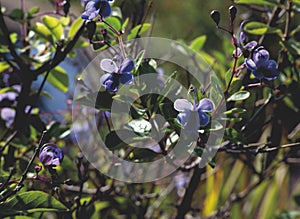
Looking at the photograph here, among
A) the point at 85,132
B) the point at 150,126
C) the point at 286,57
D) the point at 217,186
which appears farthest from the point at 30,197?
the point at 217,186

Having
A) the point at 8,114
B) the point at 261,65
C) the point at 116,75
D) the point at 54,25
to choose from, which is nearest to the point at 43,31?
the point at 54,25

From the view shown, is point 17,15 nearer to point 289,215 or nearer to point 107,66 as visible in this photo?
point 107,66

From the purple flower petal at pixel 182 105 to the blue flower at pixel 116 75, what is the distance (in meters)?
0.07

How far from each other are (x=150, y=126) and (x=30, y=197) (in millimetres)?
169

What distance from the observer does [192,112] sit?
0.63 m

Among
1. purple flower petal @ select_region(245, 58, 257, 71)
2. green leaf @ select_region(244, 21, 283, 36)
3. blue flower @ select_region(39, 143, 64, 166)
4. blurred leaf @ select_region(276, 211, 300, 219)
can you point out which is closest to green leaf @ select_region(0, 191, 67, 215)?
blue flower @ select_region(39, 143, 64, 166)

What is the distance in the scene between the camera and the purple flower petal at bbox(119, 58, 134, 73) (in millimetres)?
636

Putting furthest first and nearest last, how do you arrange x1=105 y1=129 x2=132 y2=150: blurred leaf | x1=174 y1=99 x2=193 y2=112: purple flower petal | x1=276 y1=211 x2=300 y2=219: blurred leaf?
x1=276 y1=211 x2=300 y2=219: blurred leaf < x1=105 y1=129 x2=132 y2=150: blurred leaf < x1=174 y1=99 x2=193 y2=112: purple flower petal

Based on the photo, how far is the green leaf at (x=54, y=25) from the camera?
0.87 meters

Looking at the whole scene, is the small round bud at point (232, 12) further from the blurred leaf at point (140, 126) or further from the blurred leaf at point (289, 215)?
the blurred leaf at point (289, 215)

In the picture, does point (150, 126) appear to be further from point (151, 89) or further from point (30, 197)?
point (30, 197)

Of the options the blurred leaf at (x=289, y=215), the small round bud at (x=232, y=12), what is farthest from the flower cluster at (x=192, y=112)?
the blurred leaf at (x=289, y=215)

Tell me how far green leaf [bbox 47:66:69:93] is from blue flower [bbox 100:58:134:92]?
0.33 m

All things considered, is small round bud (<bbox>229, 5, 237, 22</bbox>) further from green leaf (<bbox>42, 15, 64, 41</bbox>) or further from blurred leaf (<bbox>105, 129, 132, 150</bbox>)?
green leaf (<bbox>42, 15, 64, 41</bbox>)
